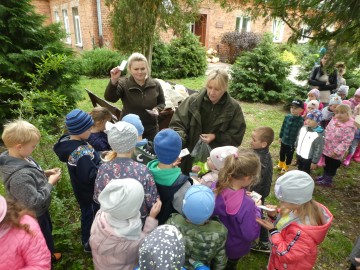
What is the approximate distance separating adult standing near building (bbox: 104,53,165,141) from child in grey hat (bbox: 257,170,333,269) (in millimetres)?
2241

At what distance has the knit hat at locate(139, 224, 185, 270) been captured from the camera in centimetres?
149

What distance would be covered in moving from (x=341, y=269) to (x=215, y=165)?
2.05 m

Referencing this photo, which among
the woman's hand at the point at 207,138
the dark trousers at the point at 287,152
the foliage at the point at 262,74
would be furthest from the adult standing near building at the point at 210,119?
the foliage at the point at 262,74

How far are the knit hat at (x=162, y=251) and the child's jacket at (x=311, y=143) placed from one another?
11.0 feet

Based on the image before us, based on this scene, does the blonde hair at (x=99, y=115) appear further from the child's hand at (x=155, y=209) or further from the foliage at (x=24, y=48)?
the foliage at (x=24, y=48)

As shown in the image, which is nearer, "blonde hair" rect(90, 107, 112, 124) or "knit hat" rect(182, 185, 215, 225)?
"knit hat" rect(182, 185, 215, 225)

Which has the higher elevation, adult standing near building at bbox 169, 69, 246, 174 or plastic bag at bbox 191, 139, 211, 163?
adult standing near building at bbox 169, 69, 246, 174

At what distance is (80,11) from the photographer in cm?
1509

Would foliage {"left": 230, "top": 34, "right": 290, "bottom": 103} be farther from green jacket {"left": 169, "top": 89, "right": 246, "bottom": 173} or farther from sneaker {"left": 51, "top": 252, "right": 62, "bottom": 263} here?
sneaker {"left": 51, "top": 252, "right": 62, "bottom": 263}

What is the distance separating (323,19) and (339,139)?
→ 2.16 meters

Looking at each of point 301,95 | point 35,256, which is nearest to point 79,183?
point 35,256

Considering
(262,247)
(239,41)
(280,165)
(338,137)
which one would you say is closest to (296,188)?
(262,247)

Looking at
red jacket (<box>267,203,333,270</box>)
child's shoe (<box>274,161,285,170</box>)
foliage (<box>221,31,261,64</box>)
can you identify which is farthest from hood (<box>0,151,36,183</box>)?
foliage (<box>221,31,261,64</box>)

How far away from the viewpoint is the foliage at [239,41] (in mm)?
18562
